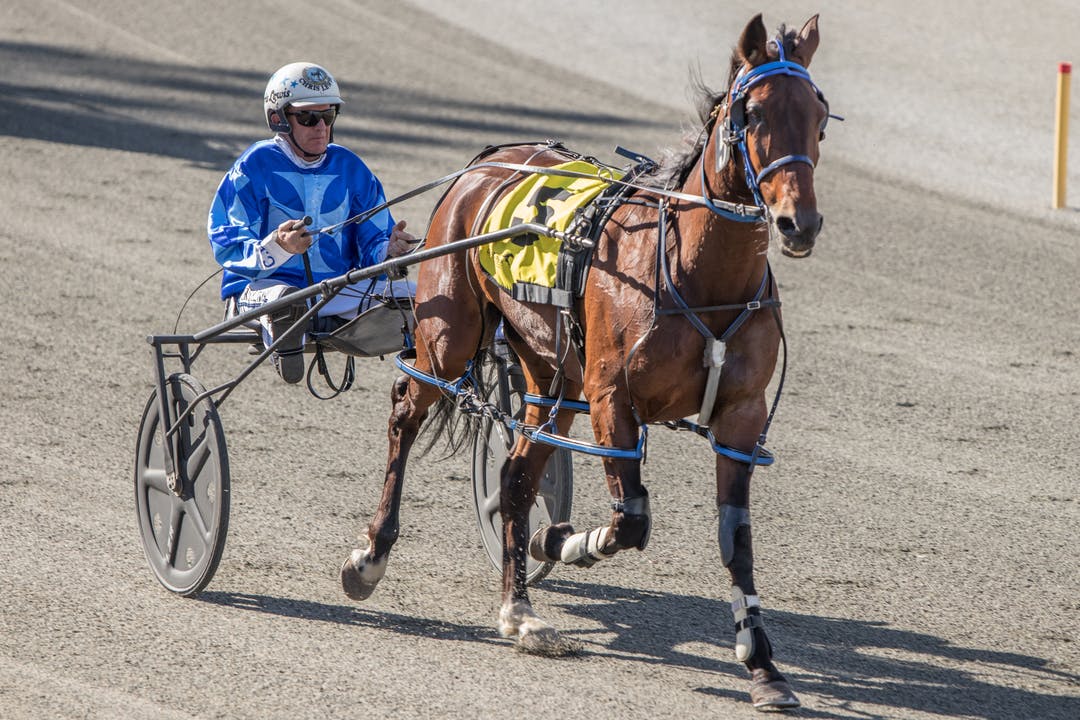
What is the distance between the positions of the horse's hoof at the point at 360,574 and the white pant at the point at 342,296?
87 cm

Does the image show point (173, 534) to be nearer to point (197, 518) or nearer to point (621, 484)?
point (197, 518)

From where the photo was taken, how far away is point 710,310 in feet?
12.4

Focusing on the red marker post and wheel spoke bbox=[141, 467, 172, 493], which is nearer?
wheel spoke bbox=[141, 467, 172, 493]

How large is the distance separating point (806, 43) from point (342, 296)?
86.0 inches

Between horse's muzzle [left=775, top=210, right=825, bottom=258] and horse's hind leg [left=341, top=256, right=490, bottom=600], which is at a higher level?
horse's muzzle [left=775, top=210, right=825, bottom=258]

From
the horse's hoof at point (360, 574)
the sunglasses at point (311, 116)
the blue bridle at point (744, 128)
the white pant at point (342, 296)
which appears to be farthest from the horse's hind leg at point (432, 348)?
the blue bridle at point (744, 128)

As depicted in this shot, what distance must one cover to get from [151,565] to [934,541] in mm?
2918

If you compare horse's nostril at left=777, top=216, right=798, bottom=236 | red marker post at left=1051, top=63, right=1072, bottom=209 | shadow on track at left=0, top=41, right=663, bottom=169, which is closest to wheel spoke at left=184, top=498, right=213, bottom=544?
horse's nostril at left=777, top=216, right=798, bottom=236

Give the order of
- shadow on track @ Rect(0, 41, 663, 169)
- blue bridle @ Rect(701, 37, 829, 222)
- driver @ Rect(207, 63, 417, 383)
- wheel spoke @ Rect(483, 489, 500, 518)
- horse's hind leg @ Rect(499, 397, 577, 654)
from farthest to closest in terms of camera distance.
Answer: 1. shadow on track @ Rect(0, 41, 663, 169)
2. wheel spoke @ Rect(483, 489, 500, 518)
3. driver @ Rect(207, 63, 417, 383)
4. horse's hind leg @ Rect(499, 397, 577, 654)
5. blue bridle @ Rect(701, 37, 829, 222)

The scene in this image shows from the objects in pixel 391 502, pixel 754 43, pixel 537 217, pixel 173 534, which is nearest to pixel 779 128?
pixel 754 43

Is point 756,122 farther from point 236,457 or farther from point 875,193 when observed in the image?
point 875,193

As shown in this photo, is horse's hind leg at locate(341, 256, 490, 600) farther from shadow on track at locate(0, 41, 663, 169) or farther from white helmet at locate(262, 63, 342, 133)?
shadow on track at locate(0, 41, 663, 169)

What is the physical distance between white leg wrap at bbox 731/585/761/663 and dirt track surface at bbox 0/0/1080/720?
0.20 m

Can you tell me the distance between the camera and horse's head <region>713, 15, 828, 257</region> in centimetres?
338
